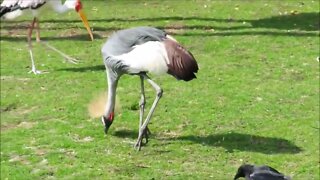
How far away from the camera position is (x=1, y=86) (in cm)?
1138

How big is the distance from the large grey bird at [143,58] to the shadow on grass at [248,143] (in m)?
0.75

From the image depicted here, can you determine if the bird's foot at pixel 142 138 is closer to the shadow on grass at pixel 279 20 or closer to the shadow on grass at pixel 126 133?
the shadow on grass at pixel 126 133

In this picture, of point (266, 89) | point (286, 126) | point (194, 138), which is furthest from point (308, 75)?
point (194, 138)

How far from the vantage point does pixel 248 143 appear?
8586 millimetres

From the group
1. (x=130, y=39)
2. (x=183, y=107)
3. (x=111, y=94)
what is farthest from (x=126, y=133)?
(x=130, y=39)

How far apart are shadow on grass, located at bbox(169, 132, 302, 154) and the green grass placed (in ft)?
0.04

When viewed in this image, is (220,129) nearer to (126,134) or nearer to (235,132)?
(235,132)

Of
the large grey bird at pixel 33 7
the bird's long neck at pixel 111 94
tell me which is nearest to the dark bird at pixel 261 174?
the bird's long neck at pixel 111 94

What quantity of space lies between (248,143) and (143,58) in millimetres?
1606

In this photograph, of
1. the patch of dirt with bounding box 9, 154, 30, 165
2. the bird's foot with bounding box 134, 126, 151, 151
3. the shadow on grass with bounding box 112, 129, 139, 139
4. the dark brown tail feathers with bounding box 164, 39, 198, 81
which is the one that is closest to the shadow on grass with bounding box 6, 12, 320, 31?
the shadow on grass with bounding box 112, 129, 139, 139

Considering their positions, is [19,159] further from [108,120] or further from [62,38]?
[62,38]

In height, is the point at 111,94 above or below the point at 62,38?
above

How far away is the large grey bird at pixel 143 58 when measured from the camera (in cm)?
802

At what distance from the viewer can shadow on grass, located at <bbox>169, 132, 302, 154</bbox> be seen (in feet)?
27.5
